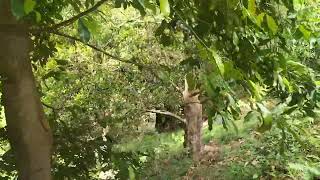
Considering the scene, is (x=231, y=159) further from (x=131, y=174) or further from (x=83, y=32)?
(x=83, y=32)

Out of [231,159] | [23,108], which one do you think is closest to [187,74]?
[23,108]

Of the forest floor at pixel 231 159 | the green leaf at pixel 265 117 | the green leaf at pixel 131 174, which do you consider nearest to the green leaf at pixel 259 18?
the green leaf at pixel 265 117

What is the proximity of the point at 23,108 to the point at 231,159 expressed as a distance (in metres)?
6.44

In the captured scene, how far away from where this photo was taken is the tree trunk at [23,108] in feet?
6.92

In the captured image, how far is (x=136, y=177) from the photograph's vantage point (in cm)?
332

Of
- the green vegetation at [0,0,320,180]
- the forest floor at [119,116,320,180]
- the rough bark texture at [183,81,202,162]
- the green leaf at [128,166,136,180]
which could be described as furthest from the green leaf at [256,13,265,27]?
the rough bark texture at [183,81,202,162]

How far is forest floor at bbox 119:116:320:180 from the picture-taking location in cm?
651

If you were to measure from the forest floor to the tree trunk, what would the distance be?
9.56ft

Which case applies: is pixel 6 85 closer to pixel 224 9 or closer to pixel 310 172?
pixel 224 9

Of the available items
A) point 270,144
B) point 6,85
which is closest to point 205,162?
point 270,144

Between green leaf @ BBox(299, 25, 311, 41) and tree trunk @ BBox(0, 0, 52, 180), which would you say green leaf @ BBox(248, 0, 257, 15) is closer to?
green leaf @ BBox(299, 25, 311, 41)

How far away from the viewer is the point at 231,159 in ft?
27.1

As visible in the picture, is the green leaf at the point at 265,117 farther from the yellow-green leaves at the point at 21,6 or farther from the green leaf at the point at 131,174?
the green leaf at the point at 131,174

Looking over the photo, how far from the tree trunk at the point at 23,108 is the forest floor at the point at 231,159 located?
2.91 m
